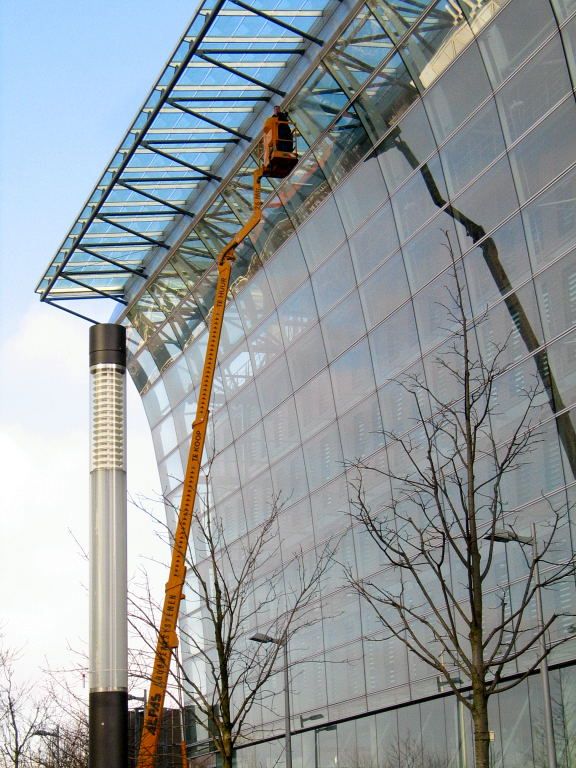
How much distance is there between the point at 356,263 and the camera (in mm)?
33781

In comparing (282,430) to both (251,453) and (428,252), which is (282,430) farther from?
(428,252)

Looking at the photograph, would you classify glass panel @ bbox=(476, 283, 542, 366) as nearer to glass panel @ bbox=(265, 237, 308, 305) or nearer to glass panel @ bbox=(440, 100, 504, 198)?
glass panel @ bbox=(440, 100, 504, 198)

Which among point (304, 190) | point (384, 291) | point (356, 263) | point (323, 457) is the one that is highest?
point (304, 190)

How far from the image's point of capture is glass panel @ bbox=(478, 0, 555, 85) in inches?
1001

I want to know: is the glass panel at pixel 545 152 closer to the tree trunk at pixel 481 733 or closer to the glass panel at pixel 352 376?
the glass panel at pixel 352 376

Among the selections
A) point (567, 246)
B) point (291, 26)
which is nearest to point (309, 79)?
point (291, 26)

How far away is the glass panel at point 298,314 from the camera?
36.3 metres

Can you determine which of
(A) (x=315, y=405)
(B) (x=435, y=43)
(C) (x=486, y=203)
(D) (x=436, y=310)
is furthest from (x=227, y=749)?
(A) (x=315, y=405)

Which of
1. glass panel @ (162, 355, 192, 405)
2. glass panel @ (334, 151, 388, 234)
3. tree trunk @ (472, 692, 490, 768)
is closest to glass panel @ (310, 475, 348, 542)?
glass panel @ (334, 151, 388, 234)

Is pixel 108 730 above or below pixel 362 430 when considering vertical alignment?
below

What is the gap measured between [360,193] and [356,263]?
6.58 ft

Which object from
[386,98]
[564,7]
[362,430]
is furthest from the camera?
[362,430]

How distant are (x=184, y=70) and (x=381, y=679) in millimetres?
18009

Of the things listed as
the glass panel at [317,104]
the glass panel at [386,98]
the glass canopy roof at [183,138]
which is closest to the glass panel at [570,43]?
the glass panel at [386,98]
